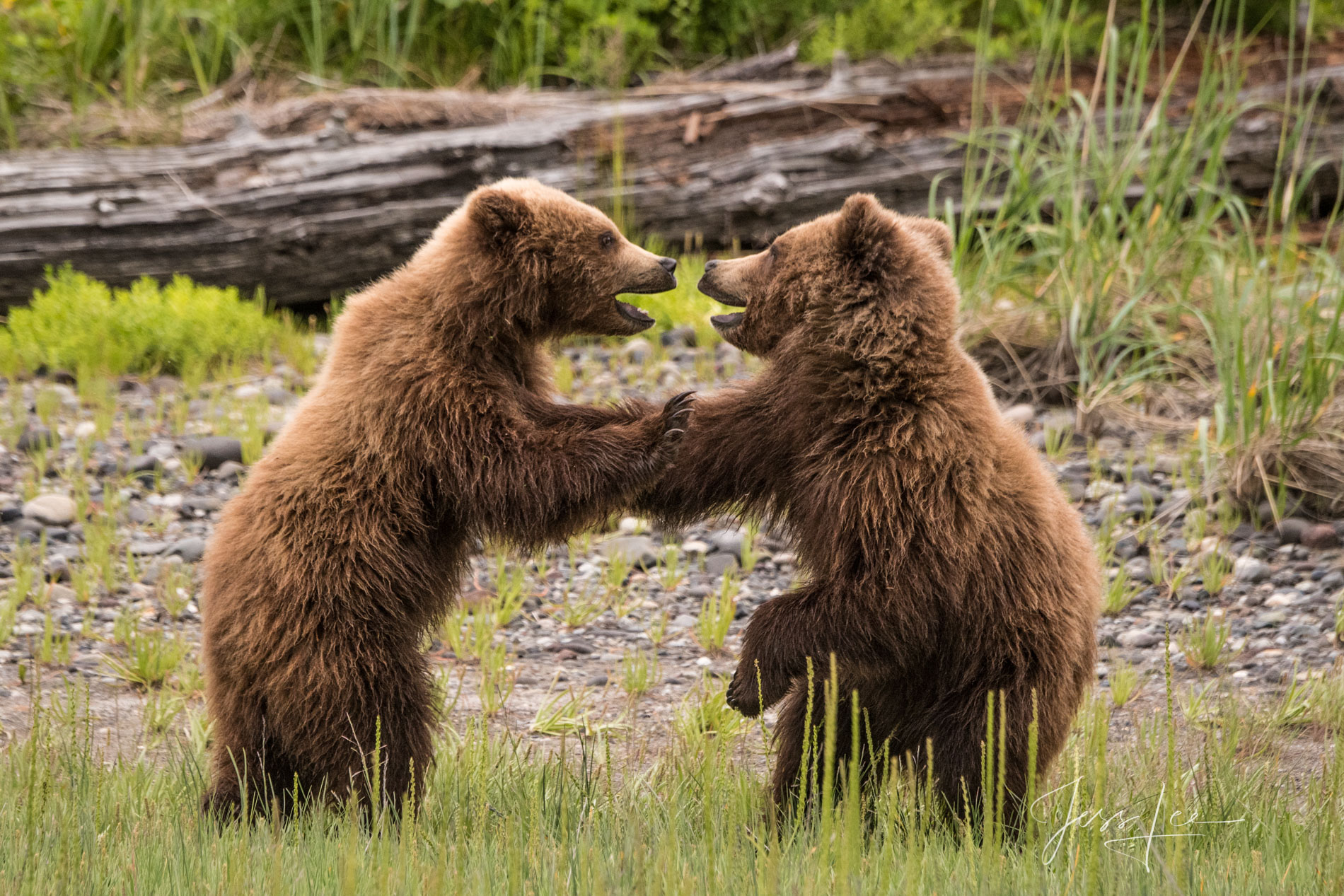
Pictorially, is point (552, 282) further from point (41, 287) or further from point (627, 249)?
point (41, 287)

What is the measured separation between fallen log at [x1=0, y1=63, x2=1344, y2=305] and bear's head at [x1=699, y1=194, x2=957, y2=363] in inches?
181

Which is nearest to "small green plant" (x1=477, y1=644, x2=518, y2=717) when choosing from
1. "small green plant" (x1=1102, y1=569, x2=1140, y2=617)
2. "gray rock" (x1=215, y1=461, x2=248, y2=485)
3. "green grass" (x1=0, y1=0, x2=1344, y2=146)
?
"gray rock" (x1=215, y1=461, x2=248, y2=485)

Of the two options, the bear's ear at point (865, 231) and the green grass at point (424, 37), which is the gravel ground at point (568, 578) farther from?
the green grass at point (424, 37)

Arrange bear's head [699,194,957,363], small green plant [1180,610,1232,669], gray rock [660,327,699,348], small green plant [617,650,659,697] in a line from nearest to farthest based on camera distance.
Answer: bear's head [699,194,957,363]
small green plant [617,650,659,697]
small green plant [1180,610,1232,669]
gray rock [660,327,699,348]

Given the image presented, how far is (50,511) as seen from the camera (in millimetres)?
5902

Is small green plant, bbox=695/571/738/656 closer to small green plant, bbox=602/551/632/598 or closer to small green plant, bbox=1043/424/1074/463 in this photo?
small green plant, bbox=602/551/632/598

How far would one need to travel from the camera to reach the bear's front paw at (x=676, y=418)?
11.2ft

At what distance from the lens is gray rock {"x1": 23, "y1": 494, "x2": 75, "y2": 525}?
5.90 meters

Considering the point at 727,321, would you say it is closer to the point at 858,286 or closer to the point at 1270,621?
the point at 858,286

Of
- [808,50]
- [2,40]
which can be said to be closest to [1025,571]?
[808,50]

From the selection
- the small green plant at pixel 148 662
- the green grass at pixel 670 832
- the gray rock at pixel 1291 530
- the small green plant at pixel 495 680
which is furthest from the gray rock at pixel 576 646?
the gray rock at pixel 1291 530

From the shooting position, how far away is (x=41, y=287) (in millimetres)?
7676

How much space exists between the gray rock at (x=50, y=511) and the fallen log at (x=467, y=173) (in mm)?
2186

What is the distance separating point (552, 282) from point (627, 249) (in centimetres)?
26
